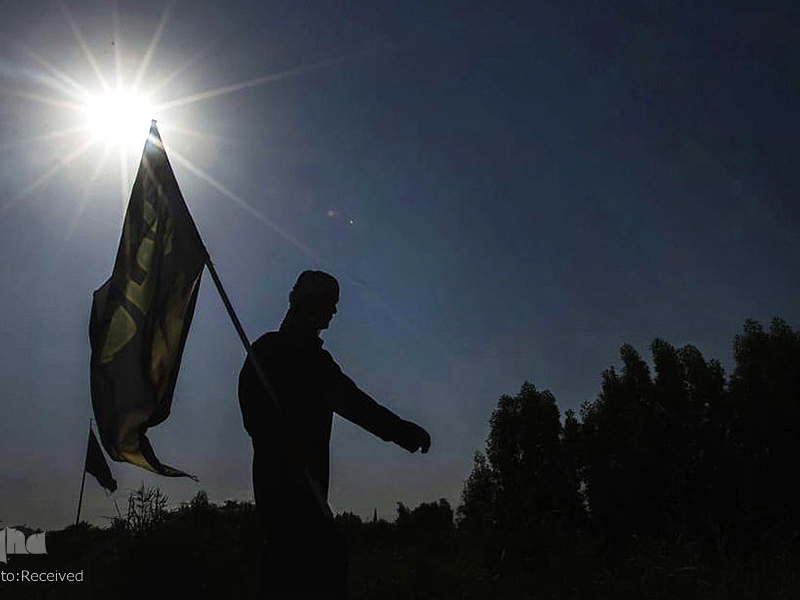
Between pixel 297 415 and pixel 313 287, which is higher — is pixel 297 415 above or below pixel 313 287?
below

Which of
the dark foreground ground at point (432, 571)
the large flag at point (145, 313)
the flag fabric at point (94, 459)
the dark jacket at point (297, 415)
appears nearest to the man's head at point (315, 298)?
the dark jacket at point (297, 415)

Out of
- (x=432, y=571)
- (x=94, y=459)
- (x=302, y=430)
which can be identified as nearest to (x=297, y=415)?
(x=302, y=430)

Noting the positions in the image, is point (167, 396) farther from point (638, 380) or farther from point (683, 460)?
point (638, 380)

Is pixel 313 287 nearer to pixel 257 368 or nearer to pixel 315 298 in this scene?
pixel 315 298

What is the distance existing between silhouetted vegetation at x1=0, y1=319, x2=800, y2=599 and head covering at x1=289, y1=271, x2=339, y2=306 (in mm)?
1101

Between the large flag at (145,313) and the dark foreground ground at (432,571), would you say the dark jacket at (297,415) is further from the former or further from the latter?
the dark foreground ground at (432,571)

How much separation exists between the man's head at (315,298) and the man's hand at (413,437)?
66 cm

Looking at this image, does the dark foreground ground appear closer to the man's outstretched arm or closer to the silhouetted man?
the man's outstretched arm

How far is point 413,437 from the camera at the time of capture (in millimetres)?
3355

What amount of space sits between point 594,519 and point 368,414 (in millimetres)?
35327

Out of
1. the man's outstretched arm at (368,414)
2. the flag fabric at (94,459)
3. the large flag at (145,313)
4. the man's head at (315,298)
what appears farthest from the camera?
the flag fabric at (94,459)

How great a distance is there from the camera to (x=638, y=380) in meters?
42.4

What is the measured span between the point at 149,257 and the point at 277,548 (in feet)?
6.44

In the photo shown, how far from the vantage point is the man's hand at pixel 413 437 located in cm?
334
